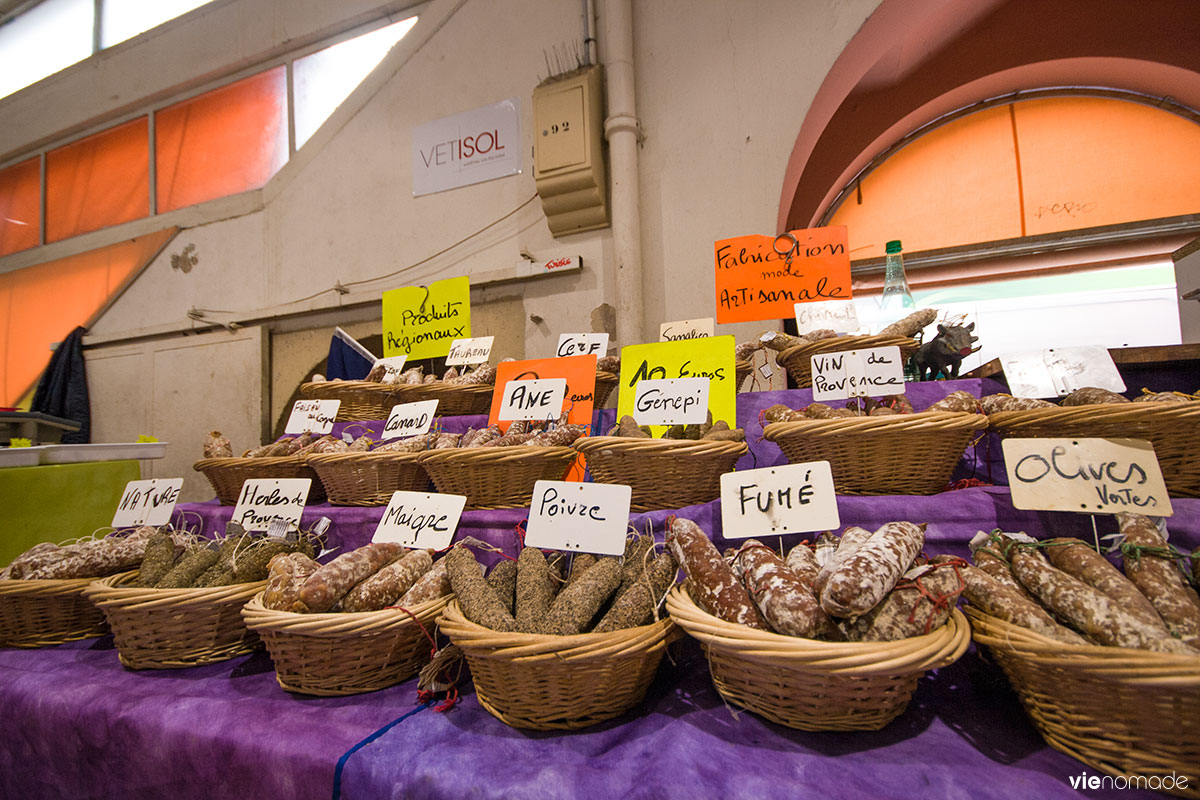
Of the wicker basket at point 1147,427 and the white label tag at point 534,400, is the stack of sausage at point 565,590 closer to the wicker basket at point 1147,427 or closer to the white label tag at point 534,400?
the white label tag at point 534,400

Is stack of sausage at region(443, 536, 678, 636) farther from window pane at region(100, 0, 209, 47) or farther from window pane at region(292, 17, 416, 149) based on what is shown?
window pane at region(100, 0, 209, 47)

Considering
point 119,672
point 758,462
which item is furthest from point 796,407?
point 119,672

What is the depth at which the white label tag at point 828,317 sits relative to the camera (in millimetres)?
2221

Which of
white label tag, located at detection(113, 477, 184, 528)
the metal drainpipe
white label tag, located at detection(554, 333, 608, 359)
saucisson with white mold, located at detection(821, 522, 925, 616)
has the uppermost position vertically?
the metal drainpipe

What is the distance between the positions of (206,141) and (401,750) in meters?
6.08

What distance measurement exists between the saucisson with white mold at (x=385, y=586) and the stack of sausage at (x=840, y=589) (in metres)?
0.72

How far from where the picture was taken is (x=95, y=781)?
4.36 feet

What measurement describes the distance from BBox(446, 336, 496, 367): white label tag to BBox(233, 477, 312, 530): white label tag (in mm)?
955

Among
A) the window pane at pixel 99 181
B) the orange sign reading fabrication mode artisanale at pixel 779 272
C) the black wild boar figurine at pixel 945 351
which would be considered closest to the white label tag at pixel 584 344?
the orange sign reading fabrication mode artisanale at pixel 779 272

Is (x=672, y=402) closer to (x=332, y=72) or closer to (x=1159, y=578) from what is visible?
(x=1159, y=578)

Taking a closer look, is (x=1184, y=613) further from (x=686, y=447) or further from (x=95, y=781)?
(x=95, y=781)

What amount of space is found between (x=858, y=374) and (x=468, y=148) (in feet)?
10.9

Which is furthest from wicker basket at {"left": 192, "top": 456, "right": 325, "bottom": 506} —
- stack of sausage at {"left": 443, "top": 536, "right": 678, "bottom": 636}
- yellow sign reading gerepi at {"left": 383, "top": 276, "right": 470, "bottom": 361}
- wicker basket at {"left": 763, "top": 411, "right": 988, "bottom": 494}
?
wicker basket at {"left": 763, "top": 411, "right": 988, "bottom": 494}

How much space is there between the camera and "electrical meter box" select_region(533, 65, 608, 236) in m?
3.34
